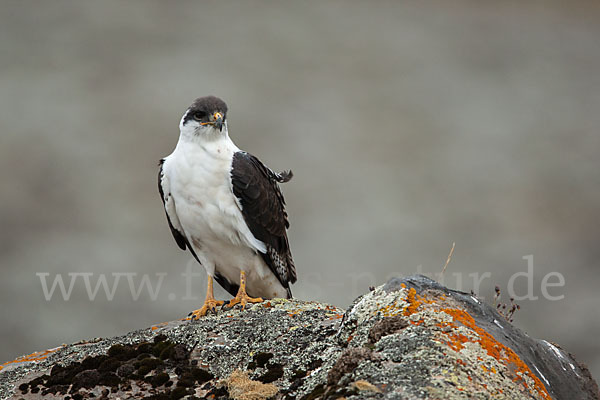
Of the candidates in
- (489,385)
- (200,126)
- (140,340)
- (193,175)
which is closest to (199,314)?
(140,340)

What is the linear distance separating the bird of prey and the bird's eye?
1 cm

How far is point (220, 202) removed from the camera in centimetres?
682

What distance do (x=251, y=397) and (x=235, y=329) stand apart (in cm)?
114

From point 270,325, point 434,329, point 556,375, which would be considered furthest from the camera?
point 270,325

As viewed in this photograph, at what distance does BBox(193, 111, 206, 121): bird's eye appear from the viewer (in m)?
6.83

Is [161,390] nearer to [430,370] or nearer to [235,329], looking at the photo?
[235,329]

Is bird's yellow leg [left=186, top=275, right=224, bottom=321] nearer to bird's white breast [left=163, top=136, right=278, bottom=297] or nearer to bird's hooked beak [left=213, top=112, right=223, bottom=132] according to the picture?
bird's white breast [left=163, top=136, right=278, bottom=297]

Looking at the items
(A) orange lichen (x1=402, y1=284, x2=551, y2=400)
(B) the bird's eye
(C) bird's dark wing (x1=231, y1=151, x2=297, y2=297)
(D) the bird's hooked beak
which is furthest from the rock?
(B) the bird's eye

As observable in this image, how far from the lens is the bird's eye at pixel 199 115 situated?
269 inches

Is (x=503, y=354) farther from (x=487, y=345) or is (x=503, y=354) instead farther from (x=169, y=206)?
(x=169, y=206)

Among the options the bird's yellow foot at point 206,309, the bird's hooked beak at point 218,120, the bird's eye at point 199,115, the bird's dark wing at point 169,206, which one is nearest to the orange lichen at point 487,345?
the bird's yellow foot at point 206,309

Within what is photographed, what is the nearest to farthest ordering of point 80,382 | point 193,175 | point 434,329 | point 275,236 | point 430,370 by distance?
point 430,370
point 434,329
point 80,382
point 193,175
point 275,236

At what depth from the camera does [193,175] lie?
6.77 metres

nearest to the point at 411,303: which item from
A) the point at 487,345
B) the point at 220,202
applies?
the point at 487,345
